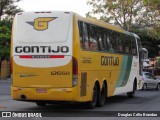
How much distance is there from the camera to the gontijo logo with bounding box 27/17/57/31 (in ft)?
50.7

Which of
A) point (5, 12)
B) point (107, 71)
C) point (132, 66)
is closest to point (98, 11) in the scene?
point (5, 12)

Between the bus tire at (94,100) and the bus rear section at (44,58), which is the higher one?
the bus rear section at (44,58)

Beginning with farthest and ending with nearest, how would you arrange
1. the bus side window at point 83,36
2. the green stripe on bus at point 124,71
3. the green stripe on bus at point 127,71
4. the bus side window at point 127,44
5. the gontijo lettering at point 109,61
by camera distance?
the bus side window at point 127,44, the green stripe on bus at point 127,71, the green stripe on bus at point 124,71, the gontijo lettering at point 109,61, the bus side window at point 83,36

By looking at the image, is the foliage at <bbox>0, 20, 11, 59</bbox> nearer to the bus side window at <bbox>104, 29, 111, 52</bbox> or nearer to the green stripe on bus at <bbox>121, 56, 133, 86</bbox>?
the green stripe on bus at <bbox>121, 56, 133, 86</bbox>

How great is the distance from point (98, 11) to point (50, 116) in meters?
37.4

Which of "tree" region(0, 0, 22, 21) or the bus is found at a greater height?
"tree" region(0, 0, 22, 21)

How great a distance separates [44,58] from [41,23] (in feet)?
4.12

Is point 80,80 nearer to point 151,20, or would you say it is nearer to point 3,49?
point 151,20

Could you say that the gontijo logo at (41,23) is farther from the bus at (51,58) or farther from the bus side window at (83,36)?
the bus side window at (83,36)

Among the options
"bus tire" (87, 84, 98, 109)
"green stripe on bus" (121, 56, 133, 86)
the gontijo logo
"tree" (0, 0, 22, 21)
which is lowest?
"bus tire" (87, 84, 98, 109)

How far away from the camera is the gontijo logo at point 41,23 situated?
15.5 meters

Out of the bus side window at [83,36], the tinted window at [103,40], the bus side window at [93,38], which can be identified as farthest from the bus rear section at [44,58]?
the bus side window at [93,38]

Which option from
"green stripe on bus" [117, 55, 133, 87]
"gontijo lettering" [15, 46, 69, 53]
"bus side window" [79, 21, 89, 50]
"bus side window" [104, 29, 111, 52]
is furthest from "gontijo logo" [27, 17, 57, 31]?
"green stripe on bus" [117, 55, 133, 87]

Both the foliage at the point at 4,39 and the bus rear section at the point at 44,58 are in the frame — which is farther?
the foliage at the point at 4,39
